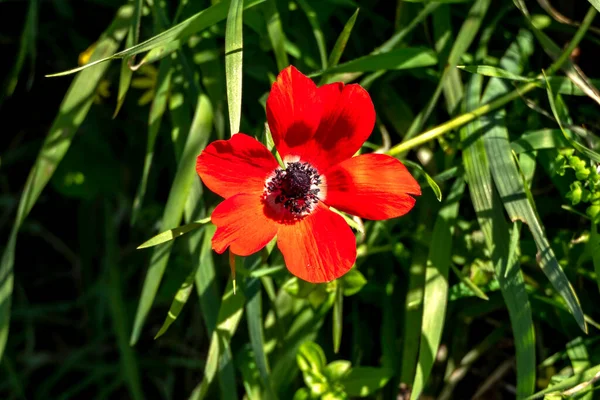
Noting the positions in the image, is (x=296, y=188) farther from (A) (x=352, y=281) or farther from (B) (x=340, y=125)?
(A) (x=352, y=281)

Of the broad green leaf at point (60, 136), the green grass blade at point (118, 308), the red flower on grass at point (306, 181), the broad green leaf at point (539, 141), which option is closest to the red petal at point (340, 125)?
the red flower on grass at point (306, 181)

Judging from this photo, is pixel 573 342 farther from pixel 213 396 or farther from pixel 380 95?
pixel 213 396

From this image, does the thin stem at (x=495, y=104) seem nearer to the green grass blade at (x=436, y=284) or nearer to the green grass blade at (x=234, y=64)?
the green grass blade at (x=436, y=284)

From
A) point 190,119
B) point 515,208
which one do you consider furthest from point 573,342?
point 190,119

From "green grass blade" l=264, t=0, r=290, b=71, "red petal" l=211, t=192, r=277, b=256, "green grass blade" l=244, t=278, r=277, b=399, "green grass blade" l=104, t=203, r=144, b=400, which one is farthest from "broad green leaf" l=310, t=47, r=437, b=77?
"green grass blade" l=104, t=203, r=144, b=400

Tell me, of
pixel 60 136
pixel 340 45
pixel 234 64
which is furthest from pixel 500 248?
pixel 60 136
